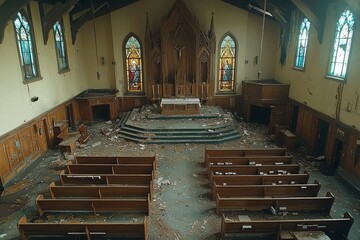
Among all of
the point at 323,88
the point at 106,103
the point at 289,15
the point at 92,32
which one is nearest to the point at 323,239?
the point at 323,88

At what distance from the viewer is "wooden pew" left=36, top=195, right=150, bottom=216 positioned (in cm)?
Answer: 716

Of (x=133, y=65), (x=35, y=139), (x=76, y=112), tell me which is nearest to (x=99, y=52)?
(x=133, y=65)

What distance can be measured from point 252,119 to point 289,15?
20.3 feet

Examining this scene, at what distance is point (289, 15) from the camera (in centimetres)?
1376

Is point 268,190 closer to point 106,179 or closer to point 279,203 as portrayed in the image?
point 279,203

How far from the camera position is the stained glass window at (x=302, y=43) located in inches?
490

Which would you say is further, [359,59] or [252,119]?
[252,119]

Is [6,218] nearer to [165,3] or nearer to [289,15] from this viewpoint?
[165,3]

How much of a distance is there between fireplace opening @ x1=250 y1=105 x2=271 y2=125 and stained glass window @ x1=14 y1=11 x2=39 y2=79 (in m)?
11.9

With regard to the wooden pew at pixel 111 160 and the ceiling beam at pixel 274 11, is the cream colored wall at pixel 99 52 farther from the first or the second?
the ceiling beam at pixel 274 11

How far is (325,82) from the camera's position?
10.8 meters

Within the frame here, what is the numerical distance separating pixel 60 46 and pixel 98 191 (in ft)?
30.3

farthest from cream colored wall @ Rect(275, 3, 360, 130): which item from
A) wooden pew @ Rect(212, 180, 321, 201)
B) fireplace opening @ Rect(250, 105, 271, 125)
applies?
wooden pew @ Rect(212, 180, 321, 201)

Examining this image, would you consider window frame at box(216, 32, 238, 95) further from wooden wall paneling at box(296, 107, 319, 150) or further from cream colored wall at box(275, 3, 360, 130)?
wooden wall paneling at box(296, 107, 319, 150)
